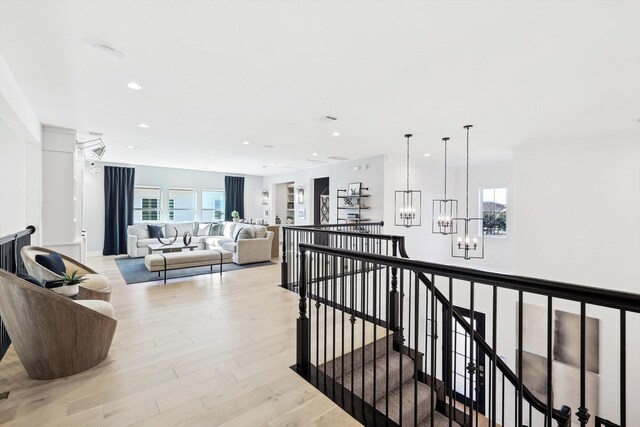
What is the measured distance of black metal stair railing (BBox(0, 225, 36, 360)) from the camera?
9.06ft

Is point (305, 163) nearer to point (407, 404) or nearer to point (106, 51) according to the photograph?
point (106, 51)

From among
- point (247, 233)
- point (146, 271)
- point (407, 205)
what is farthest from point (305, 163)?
point (146, 271)

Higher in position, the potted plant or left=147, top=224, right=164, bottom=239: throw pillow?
left=147, top=224, right=164, bottom=239: throw pillow

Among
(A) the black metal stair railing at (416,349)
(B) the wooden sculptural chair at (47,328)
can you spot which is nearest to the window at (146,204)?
(B) the wooden sculptural chair at (47,328)

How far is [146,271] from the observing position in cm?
632

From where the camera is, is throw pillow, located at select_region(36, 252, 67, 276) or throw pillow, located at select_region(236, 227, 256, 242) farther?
throw pillow, located at select_region(236, 227, 256, 242)

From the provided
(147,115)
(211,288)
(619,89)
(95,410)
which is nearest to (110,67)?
(147,115)

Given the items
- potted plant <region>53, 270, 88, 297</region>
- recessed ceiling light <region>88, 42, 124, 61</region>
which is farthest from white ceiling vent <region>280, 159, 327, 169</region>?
potted plant <region>53, 270, 88, 297</region>

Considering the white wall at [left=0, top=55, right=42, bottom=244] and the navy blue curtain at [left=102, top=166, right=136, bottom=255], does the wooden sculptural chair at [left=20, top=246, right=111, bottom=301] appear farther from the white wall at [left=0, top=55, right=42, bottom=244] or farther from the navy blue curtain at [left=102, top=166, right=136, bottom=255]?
the navy blue curtain at [left=102, top=166, right=136, bottom=255]

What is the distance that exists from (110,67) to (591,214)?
Answer: 25.0ft

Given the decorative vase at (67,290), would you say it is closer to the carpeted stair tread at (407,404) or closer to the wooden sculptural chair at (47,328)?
the wooden sculptural chair at (47,328)

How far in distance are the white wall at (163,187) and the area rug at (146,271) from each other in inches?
67.5

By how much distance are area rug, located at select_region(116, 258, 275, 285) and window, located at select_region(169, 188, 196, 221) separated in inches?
106

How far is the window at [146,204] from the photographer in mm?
9328
